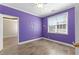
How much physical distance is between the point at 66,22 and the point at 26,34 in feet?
2.53

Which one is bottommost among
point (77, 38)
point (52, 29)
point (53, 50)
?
point (53, 50)

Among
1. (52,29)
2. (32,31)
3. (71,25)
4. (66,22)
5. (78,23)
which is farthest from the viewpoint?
(32,31)

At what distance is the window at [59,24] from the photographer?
1.32m

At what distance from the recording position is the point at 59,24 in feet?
4.50

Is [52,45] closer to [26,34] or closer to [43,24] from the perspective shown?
[43,24]

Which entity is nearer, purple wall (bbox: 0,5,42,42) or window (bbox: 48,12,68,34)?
window (bbox: 48,12,68,34)

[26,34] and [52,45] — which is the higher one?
[26,34]

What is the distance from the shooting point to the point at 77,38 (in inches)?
40.8

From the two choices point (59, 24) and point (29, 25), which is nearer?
point (59, 24)

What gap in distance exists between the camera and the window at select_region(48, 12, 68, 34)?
1324mm

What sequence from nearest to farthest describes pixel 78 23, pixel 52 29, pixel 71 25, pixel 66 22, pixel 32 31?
pixel 78 23 < pixel 71 25 < pixel 66 22 < pixel 52 29 < pixel 32 31

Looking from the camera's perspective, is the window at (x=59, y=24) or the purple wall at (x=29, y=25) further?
the purple wall at (x=29, y=25)

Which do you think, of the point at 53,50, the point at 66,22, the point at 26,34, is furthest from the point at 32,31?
the point at 66,22
